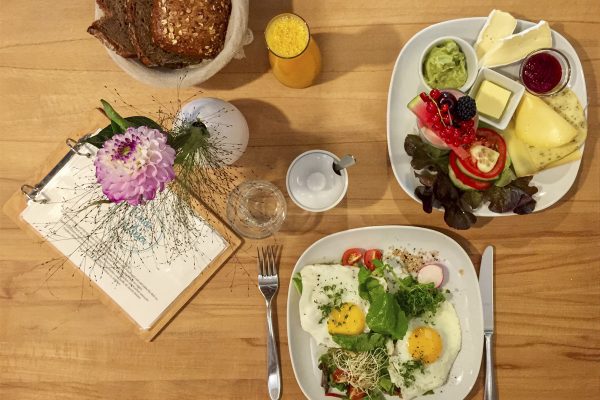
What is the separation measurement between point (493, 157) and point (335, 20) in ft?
1.63

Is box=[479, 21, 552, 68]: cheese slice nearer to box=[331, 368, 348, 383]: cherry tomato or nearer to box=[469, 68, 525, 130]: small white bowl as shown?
box=[469, 68, 525, 130]: small white bowl

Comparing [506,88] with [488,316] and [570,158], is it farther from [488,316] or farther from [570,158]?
[488,316]

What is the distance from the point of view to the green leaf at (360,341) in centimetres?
121

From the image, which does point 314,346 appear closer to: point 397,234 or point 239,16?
point 397,234

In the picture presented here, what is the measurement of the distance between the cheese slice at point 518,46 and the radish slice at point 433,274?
494mm

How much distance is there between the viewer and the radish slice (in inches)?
48.8

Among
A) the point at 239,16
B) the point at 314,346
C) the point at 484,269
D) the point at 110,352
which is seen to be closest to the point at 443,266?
the point at 484,269

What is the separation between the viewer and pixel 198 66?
104 centimetres

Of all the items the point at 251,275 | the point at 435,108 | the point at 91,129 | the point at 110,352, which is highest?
the point at 435,108

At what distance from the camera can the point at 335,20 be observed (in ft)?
4.02

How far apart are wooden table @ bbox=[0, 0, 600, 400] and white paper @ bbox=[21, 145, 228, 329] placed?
0.05m

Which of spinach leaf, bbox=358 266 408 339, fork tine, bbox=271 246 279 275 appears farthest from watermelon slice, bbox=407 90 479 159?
fork tine, bbox=271 246 279 275

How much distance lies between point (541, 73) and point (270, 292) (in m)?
0.82

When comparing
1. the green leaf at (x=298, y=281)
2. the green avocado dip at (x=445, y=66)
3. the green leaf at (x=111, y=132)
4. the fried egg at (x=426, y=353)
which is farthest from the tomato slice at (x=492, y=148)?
the green leaf at (x=111, y=132)
